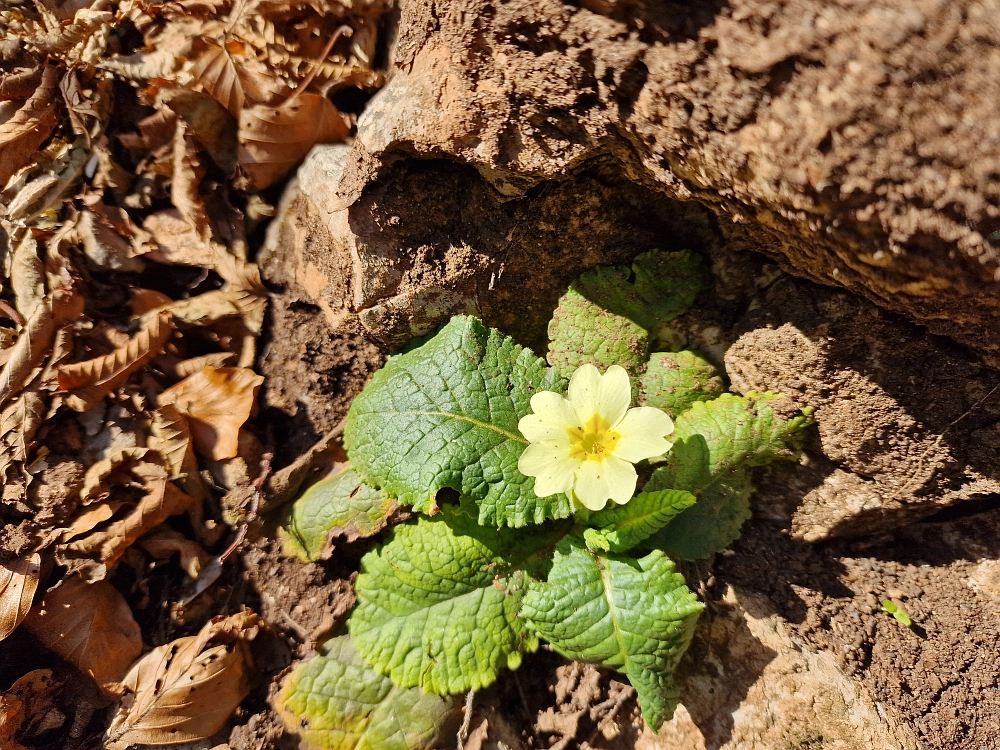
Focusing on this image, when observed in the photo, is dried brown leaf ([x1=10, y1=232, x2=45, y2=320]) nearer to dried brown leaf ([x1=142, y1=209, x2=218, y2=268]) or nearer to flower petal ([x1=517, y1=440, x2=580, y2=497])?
dried brown leaf ([x1=142, y1=209, x2=218, y2=268])

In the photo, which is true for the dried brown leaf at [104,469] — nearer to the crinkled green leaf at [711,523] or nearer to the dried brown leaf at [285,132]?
the dried brown leaf at [285,132]

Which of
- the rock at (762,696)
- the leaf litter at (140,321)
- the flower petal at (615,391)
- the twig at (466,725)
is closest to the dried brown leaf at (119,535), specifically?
the leaf litter at (140,321)

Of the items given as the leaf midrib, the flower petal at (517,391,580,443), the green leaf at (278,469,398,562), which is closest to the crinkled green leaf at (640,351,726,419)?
the flower petal at (517,391,580,443)

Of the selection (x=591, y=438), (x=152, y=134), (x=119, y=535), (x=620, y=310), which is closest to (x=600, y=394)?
(x=591, y=438)

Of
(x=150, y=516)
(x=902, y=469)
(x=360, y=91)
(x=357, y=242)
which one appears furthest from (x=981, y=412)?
(x=150, y=516)

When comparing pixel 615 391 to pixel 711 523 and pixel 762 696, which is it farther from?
pixel 762 696
